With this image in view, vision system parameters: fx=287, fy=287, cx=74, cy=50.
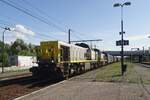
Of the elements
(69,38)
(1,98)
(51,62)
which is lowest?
(1,98)

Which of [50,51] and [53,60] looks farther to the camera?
[50,51]

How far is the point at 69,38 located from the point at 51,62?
3241cm

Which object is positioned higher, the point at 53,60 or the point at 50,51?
the point at 50,51

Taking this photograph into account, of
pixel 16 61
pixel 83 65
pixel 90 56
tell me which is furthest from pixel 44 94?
pixel 16 61

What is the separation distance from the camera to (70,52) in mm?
28844

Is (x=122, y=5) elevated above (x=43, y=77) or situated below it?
above

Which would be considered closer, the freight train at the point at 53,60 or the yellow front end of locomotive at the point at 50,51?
the freight train at the point at 53,60

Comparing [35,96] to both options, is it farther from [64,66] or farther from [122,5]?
[122,5]

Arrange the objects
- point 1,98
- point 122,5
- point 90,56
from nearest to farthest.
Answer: point 1,98, point 122,5, point 90,56

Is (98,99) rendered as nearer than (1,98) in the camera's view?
Yes

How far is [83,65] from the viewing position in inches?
1420

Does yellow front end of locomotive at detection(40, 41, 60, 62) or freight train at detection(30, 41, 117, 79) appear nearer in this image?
freight train at detection(30, 41, 117, 79)

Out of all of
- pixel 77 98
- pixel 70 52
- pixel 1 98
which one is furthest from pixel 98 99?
pixel 70 52

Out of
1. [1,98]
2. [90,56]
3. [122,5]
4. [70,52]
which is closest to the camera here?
[1,98]
